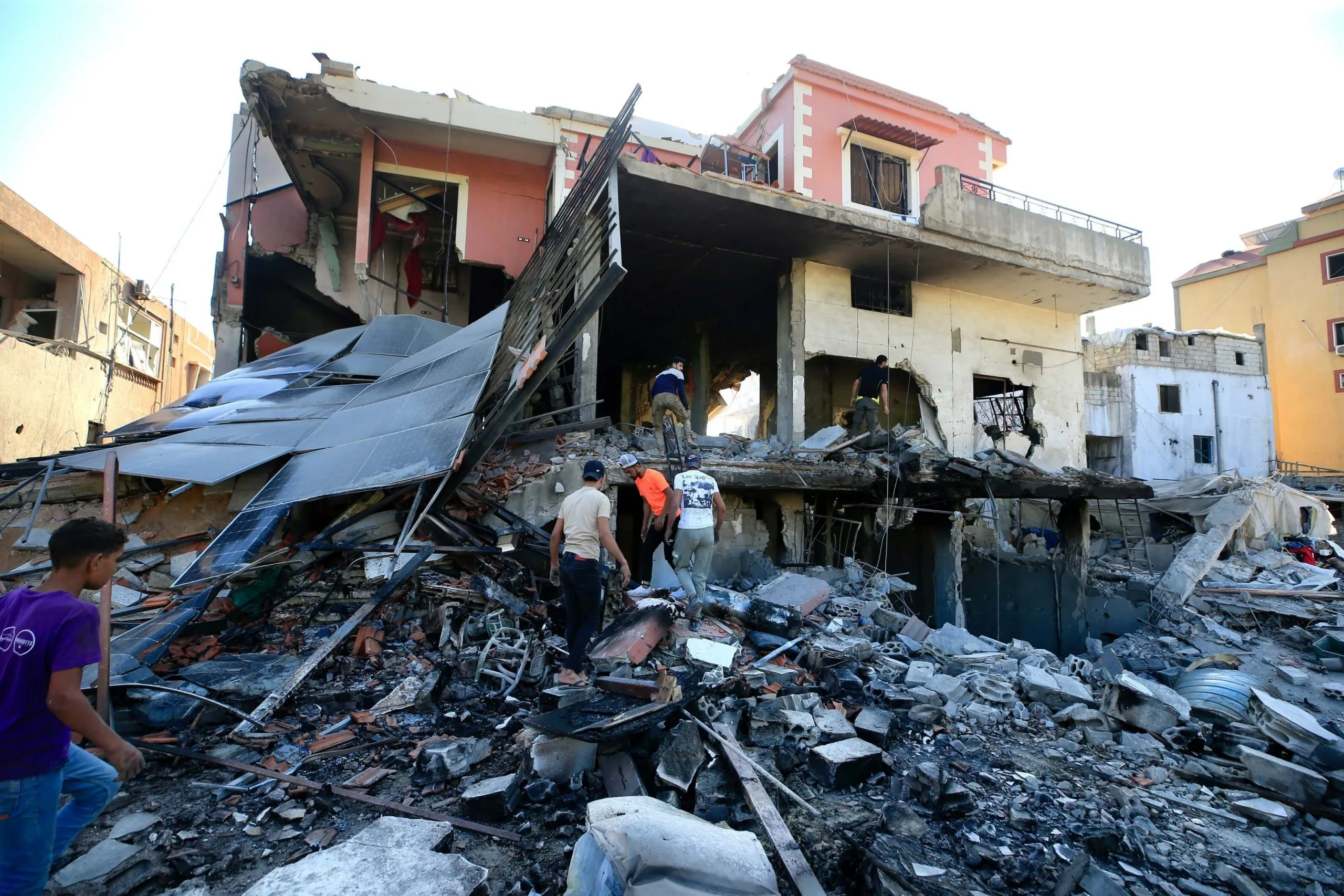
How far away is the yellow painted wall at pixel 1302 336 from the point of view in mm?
23516

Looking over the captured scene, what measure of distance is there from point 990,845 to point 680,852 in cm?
179

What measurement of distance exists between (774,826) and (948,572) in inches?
377

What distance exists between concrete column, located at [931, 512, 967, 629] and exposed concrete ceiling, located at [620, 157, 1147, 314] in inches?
191

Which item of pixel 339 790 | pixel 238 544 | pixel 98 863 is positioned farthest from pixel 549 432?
pixel 98 863

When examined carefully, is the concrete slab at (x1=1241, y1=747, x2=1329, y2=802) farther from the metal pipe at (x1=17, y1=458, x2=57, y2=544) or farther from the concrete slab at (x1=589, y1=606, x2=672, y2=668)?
the metal pipe at (x1=17, y1=458, x2=57, y2=544)

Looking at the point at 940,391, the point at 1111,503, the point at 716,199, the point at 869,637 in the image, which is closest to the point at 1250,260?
the point at 1111,503

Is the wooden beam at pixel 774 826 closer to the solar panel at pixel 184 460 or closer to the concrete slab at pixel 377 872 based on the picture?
the concrete slab at pixel 377 872

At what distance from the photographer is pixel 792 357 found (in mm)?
11805

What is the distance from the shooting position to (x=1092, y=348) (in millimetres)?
22656

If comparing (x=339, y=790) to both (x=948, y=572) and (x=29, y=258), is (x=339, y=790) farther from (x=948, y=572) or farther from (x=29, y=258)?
(x=29, y=258)

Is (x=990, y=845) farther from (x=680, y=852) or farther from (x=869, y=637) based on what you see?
(x=869, y=637)

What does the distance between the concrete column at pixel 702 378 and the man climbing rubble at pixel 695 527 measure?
28.2ft

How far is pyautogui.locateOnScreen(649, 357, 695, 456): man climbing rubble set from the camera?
29.7 feet

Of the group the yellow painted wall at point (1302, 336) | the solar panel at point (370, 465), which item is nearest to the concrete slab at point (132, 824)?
the solar panel at point (370, 465)
